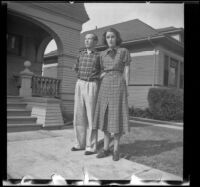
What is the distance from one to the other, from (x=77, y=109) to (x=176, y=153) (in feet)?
5.52

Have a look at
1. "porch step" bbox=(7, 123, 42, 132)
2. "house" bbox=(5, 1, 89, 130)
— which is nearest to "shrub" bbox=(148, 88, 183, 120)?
"house" bbox=(5, 1, 89, 130)

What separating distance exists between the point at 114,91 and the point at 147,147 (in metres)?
1.54

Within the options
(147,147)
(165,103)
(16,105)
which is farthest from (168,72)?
(16,105)

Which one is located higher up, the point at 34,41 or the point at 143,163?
the point at 34,41

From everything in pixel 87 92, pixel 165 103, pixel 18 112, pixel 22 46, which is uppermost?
pixel 22 46

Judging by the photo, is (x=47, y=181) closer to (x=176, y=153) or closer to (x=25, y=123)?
(x=176, y=153)

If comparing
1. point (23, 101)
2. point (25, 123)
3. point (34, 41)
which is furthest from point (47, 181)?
point (34, 41)

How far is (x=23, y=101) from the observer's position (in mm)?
5152

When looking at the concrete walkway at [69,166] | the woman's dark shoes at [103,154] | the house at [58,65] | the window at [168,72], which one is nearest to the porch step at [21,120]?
the house at [58,65]

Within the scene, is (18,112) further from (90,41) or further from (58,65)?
(90,41)

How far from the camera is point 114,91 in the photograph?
262 cm

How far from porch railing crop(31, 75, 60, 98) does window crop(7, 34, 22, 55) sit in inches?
100

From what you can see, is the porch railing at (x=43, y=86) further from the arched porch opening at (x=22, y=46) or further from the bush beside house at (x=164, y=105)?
the bush beside house at (x=164, y=105)
